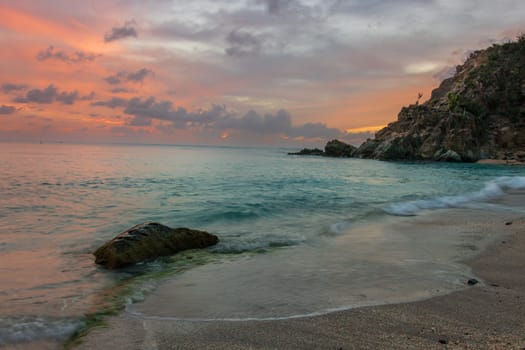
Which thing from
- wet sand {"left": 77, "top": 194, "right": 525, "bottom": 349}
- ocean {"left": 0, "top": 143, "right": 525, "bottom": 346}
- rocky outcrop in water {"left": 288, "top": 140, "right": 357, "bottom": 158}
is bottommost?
ocean {"left": 0, "top": 143, "right": 525, "bottom": 346}

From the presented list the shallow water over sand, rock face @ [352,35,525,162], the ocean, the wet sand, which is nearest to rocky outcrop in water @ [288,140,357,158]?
rock face @ [352,35,525,162]

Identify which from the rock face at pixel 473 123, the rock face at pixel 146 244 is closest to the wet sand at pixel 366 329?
the rock face at pixel 146 244

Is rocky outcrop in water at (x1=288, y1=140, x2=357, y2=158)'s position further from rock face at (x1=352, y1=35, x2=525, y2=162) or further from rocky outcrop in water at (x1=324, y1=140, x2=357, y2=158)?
rock face at (x1=352, y1=35, x2=525, y2=162)

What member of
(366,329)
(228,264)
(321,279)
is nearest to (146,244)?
(228,264)

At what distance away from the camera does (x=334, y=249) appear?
29.1 ft

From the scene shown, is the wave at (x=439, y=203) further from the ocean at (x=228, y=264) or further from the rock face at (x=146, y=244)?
the rock face at (x=146, y=244)

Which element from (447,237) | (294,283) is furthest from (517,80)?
(294,283)

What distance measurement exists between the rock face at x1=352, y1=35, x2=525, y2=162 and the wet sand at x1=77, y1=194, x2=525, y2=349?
3046 inches

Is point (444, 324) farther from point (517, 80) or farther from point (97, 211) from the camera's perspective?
point (517, 80)

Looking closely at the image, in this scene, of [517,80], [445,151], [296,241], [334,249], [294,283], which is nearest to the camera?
[294,283]

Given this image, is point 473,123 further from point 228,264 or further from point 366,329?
point 366,329

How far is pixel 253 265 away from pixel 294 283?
153 cm

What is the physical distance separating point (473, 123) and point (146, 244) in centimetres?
8737

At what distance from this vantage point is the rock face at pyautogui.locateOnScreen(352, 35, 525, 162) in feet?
254
